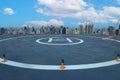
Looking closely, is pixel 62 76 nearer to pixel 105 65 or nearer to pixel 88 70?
pixel 88 70

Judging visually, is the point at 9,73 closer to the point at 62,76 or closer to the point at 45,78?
the point at 45,78

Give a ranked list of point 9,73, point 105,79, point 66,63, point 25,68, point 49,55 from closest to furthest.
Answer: point 105,79
point 9,73
point 25,68
point 66,63
point 49,55

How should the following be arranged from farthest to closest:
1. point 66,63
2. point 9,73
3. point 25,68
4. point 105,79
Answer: point 66,63 < point 25,68 < point 9,73 < point 105,79

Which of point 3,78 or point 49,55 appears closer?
point 3,78

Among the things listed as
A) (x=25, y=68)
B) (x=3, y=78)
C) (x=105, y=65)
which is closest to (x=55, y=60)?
(x=25, y=68)

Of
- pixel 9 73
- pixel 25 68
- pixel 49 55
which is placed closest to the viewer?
pixel 9 73

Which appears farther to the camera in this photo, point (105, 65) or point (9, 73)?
point (105, 65)

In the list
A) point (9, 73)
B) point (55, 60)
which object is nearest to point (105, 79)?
point (55, 60)

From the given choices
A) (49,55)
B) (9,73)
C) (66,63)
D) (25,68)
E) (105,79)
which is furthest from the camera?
(49,55)
